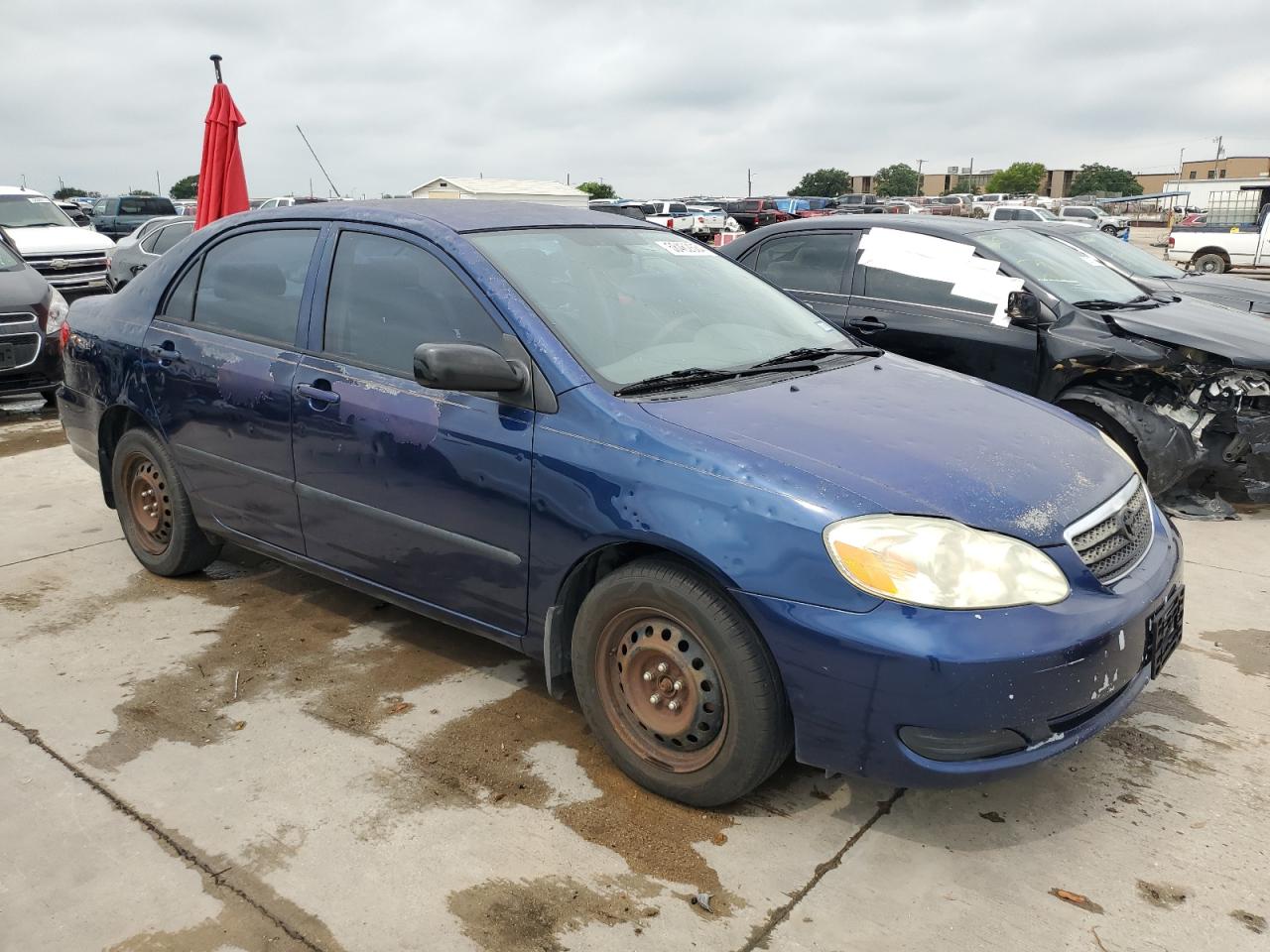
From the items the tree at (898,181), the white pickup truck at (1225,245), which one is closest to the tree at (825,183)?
the tree at (898,181)

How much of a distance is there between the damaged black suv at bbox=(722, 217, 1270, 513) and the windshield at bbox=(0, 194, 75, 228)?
12.2 meters

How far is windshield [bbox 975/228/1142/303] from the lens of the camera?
5.96 m

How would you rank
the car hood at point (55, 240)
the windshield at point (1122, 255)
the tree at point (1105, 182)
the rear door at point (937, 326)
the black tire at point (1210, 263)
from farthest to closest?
the tree at point (1105, 182)
the black tire at point (1210, 263)
the car hood at point (55, 240)
the windshield at point (1122, 255)
the rear door at point (937, 326)

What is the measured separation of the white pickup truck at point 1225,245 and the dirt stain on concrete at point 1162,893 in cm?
2372

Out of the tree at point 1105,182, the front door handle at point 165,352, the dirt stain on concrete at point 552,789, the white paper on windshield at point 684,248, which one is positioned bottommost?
the dirt stain on concrete at point 552,789

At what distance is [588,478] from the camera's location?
9.32 ft

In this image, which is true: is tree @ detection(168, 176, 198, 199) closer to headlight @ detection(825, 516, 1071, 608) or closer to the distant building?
the distant building

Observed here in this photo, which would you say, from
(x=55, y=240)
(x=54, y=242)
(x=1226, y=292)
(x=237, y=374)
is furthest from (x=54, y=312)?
(x=1226, y=292)

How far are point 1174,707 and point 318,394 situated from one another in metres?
3.23

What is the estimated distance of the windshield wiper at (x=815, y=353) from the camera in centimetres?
347

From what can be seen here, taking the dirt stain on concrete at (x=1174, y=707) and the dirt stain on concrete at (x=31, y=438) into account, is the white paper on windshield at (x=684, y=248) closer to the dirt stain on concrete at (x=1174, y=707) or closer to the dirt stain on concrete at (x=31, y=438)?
the dirt stain on concrete at (x=1174, y=707)

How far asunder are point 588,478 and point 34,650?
2596 millimetres

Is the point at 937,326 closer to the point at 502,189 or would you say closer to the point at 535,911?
the point at 535,911

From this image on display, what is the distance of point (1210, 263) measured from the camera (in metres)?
23.8
